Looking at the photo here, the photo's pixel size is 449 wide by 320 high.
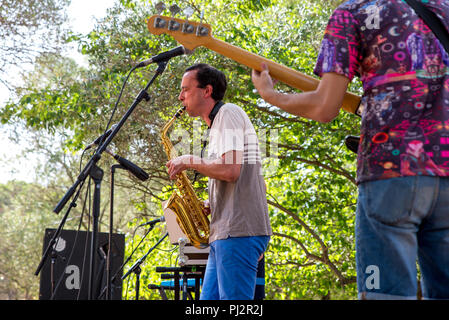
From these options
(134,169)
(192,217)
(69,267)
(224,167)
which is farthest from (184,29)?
(69,267)

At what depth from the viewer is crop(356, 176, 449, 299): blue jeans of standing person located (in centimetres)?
149

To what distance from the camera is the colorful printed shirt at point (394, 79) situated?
1.54 metres

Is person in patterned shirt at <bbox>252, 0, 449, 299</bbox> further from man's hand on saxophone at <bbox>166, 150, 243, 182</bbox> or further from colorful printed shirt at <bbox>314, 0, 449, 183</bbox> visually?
man's hand on saxophone at <bbox>166, 150, 243, 182</bbox>

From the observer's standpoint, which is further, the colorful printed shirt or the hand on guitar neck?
the hand on guitar neck

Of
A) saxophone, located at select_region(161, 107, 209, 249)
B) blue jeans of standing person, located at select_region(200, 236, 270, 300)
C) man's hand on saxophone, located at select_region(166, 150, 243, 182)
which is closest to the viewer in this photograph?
blue jeans of standing person, located at select_region(200, 236, 270, 300)

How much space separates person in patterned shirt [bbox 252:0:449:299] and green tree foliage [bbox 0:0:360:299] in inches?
212

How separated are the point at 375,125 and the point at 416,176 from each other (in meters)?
0.20

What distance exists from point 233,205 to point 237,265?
1.02ft

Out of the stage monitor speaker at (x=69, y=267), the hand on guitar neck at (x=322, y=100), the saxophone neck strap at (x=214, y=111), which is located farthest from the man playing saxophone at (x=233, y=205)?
the stage monitor speaker at (x=69, y=267)

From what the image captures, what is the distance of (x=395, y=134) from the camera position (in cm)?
156

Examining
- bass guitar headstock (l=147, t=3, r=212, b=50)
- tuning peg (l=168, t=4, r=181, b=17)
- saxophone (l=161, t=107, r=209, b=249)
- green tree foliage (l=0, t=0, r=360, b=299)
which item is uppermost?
green tree foliage (l=0, t=0, r=360, b=299)

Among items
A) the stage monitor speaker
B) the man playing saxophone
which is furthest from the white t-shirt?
the stage monitor speaker

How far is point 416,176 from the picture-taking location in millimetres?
→ 1519
